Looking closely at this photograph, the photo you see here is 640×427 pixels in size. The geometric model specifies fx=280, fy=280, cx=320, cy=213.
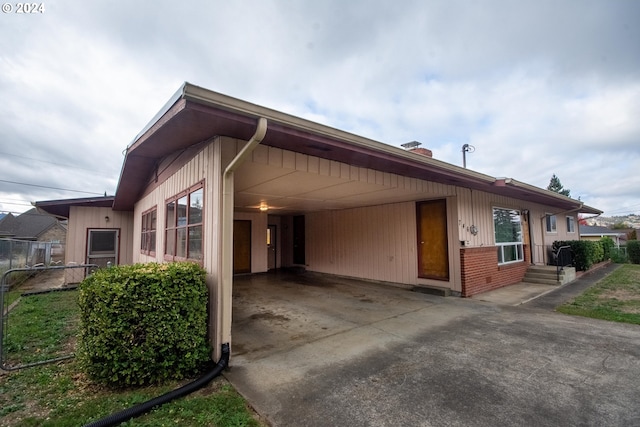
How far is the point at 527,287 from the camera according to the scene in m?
7.77

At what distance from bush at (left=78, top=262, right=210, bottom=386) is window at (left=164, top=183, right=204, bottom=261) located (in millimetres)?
1044

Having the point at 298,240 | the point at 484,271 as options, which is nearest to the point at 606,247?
the point at 484,271

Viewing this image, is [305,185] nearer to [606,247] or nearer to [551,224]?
[551,224]

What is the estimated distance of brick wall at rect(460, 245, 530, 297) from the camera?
6.72 metres

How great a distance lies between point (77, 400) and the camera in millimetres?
2434

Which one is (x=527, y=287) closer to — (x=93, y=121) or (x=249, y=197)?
(x=249, y=197)

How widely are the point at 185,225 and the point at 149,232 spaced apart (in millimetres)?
4039

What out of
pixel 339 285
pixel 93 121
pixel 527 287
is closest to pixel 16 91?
pixel 93 121

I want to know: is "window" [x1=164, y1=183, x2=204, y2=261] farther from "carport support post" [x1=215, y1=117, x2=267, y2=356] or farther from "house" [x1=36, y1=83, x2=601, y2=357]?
"carport support post" [x1=215, y1=117, x2=267, y2=356]

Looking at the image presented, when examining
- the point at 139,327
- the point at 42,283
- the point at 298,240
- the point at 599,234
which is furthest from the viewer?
the point at 599,234

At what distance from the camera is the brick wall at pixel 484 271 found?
6719 millimetres

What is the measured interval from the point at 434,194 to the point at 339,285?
12.6ft

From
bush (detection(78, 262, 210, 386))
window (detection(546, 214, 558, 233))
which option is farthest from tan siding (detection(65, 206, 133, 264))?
window (detection(546, 214, 558, 233))

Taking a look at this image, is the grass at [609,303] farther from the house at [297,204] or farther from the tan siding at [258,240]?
the tan siding at [258,240]
